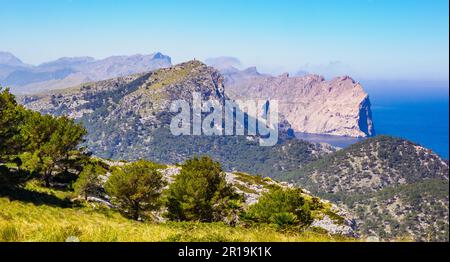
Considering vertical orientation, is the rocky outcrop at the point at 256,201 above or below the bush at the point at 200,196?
below

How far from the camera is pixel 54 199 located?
3991 cm

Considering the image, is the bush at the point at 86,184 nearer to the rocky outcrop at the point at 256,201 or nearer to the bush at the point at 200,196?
the rocky outcrop at the point at 256,201

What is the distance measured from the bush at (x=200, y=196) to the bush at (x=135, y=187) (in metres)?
2.25

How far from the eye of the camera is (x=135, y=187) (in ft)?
141

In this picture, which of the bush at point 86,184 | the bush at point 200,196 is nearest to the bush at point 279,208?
the bush at point 200,196

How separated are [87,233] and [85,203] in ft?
113

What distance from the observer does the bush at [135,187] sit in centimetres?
4272

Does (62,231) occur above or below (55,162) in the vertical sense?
above

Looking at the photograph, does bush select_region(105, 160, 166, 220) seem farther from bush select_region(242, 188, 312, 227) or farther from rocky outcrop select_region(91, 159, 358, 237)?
bush select_region(242, 188, 312, 227)

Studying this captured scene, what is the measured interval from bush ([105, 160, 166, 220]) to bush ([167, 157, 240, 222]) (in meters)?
2.25

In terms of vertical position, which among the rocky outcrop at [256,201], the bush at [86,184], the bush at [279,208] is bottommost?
the rocky outcrop at [256,201]

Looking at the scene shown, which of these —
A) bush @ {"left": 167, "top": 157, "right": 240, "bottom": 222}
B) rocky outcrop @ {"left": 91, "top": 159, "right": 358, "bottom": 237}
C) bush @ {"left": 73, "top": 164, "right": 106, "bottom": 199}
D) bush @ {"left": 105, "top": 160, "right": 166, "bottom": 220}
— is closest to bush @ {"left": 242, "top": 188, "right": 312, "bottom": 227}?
bush @ {"left": 167, "top": 157, "right": 240, "bottom": 222}
